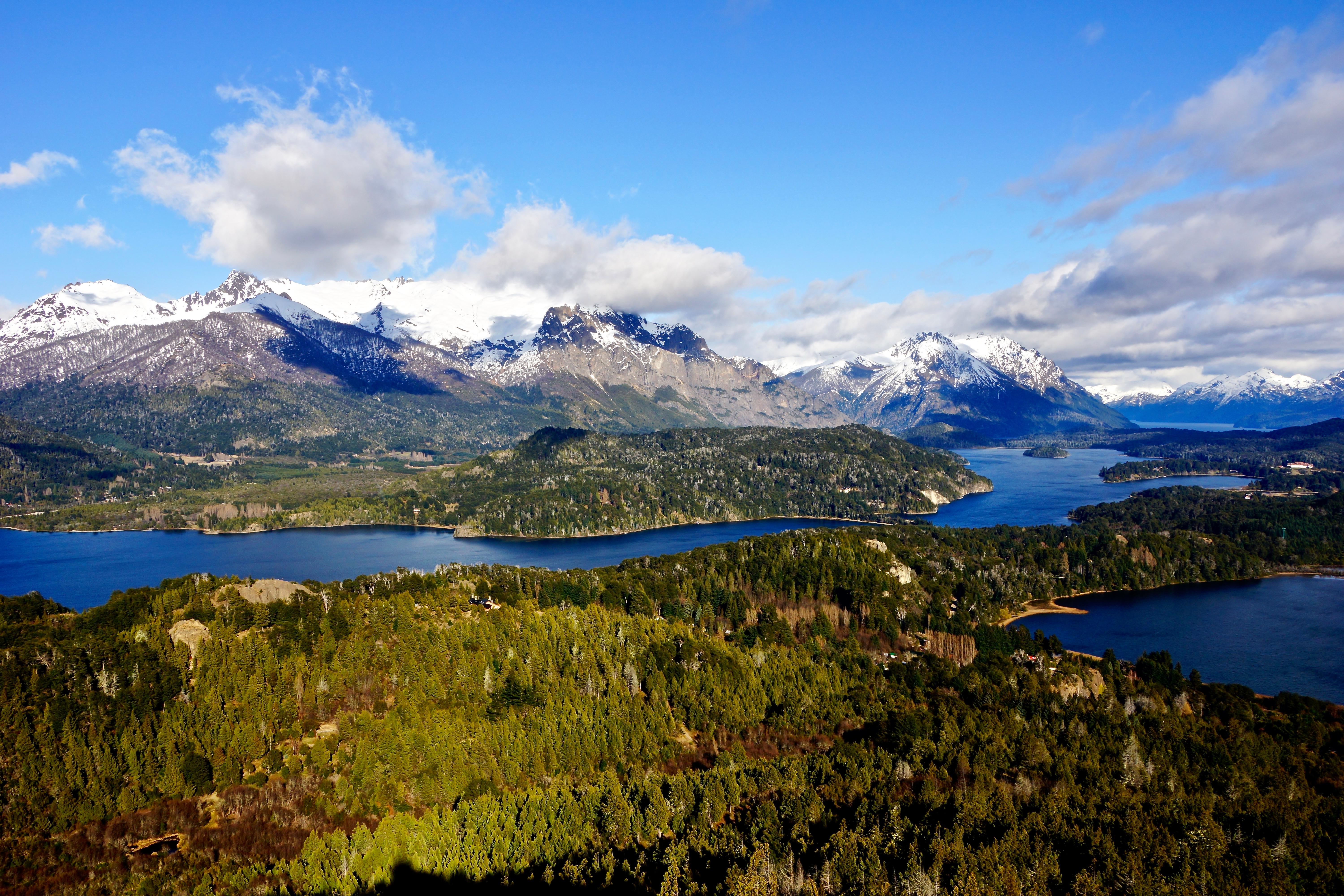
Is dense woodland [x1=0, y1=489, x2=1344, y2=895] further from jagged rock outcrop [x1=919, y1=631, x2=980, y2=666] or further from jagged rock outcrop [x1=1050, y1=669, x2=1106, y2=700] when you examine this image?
jagged rock outcrop [x1=919, y1=631, x2=980, y2=666]

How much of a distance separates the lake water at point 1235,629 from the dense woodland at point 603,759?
49.2ft

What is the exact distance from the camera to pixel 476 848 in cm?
6512

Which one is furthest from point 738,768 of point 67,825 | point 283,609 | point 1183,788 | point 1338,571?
point 1338,571

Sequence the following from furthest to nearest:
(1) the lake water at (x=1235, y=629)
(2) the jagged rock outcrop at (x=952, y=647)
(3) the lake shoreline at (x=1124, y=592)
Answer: (3) the lake shoreline at (x=1124, y=592) < (2) the jagged rock outcrop at (x=952, y=647) < (1) the lake water at (x=1235, y=629)

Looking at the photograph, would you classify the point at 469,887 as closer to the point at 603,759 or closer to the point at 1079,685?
the point at 603,759

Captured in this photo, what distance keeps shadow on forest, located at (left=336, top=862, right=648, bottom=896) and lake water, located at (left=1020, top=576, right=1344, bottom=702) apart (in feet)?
380

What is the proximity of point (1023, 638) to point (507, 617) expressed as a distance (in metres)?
94.8

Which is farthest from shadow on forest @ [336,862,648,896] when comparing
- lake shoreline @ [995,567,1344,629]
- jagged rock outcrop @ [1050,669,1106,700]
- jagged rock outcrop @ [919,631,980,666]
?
lake shoreline @ [995,567,1344,629]

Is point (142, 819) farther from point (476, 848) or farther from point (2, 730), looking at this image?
Answer: point (476, 848)

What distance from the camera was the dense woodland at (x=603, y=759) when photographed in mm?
60531

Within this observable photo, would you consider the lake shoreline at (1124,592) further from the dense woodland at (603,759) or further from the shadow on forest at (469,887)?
the shadow on forest at (469,887)

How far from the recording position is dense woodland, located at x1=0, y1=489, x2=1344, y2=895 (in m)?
60.5

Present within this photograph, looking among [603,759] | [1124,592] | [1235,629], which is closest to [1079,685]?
[1235,629]

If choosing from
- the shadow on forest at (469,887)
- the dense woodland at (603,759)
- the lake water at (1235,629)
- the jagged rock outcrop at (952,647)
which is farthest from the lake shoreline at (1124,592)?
→ the shadow on forest at (469,887)
